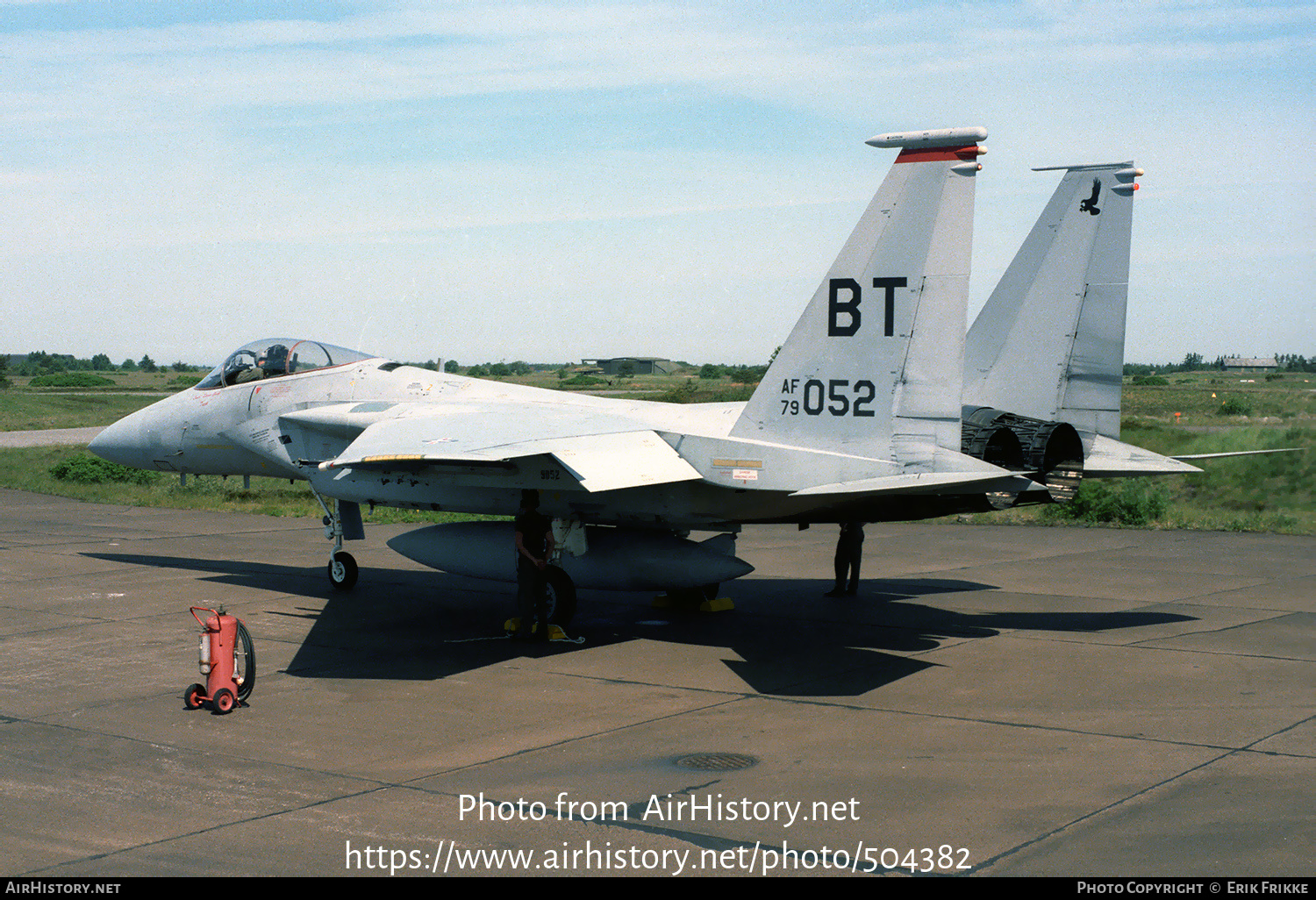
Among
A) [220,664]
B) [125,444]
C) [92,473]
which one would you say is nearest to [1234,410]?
[92,473]

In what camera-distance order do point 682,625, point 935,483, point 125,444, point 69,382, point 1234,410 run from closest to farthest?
point 935,483
point 682,625
point 125,444
point 1234,410
point 69,382

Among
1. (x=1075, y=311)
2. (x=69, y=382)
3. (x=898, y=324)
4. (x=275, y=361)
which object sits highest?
(x=1075, y=311)

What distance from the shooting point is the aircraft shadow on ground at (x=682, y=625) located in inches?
442

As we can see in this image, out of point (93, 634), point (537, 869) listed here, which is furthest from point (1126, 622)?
point (93, 634)

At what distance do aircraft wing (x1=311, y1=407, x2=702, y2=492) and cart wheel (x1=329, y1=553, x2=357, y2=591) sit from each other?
10.7ft

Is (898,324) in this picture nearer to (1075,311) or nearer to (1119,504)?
(1075,311)

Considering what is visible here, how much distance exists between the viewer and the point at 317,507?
2680 cm

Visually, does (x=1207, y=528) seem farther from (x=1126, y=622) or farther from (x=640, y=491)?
(x=640, y=491)

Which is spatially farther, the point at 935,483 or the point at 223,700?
the point at 935,483

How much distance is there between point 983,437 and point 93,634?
387 inches

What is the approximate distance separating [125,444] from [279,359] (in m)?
3.13

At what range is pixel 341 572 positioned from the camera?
15523mm

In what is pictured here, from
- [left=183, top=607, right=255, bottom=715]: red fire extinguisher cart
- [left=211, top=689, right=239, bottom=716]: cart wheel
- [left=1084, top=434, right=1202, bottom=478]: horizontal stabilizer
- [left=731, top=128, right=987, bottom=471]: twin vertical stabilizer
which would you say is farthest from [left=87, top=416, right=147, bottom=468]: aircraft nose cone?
[left=1084, top=434, right=1202, bottom=478]: horizontal stabilizer

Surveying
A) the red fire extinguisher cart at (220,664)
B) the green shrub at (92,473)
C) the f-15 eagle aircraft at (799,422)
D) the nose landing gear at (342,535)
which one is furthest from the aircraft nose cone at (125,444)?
the green shrub at (92,473)
